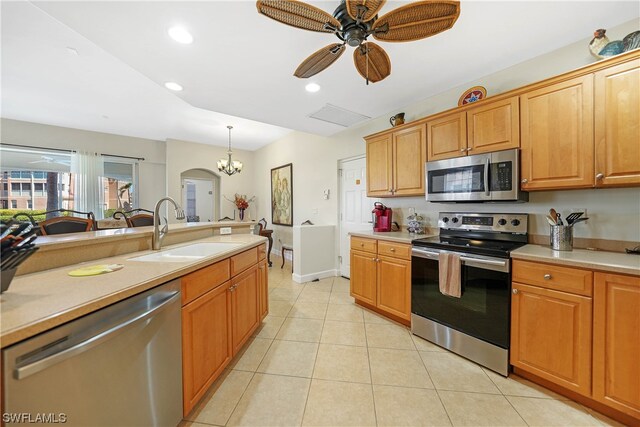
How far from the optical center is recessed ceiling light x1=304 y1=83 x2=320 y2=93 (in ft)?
7.98

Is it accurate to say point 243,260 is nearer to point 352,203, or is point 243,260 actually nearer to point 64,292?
point 64,292

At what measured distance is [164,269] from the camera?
1.26 metres

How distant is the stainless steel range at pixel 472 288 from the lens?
68.7 inches

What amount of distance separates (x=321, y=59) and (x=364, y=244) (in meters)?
1.91

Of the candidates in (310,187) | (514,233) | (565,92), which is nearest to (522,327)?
(514,233)

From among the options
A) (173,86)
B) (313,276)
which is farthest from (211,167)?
(313,276)

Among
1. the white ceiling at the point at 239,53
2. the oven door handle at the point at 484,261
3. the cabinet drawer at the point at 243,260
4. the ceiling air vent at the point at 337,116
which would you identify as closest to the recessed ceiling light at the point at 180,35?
the white ceiling at the point at 239,53

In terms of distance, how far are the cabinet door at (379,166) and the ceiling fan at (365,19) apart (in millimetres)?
1381

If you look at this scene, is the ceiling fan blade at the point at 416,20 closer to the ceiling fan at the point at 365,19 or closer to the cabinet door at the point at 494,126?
the ceiling fan at the point at 365,19

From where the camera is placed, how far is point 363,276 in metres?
2.83

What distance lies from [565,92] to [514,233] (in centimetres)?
111

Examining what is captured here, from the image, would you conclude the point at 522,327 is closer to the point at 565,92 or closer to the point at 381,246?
the point at 381,246

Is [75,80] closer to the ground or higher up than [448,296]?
higher up

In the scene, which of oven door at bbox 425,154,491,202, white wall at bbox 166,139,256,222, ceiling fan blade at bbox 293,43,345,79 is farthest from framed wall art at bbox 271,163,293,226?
ceiling fan blade at bbox 293,43,345,79
